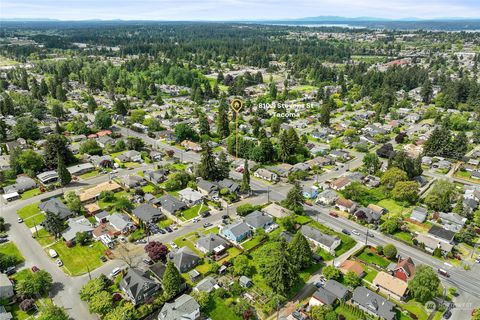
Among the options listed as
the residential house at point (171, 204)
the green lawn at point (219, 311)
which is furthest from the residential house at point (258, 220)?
the green lawn at point (219, 311)

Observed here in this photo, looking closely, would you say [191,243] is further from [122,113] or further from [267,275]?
[122,113]

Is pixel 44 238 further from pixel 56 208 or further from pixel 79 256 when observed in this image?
pixel 79 256

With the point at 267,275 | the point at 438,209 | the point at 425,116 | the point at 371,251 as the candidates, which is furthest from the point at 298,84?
the point at 267,275

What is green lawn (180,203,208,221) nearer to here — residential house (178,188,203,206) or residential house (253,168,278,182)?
residential house (178,188,203,206)

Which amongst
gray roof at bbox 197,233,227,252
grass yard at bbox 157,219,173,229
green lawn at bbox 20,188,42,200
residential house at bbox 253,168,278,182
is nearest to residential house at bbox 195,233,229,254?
gray roof at bbox 197,233,227,252

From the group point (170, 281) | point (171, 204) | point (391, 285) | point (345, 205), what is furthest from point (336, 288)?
point (171, 204)

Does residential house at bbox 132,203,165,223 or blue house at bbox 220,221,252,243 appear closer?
blue house at bbox 220,221,252,243

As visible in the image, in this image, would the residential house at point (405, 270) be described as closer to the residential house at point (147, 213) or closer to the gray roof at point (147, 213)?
the residential house at point (147, 213)
